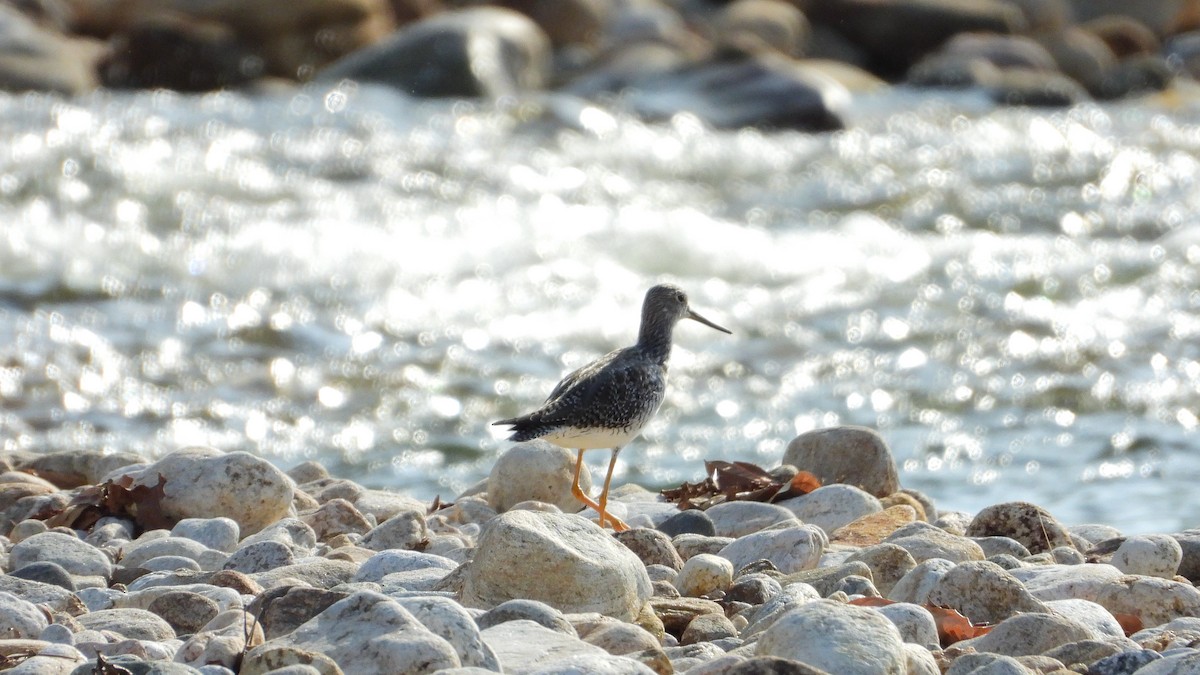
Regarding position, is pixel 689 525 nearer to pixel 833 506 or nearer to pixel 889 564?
pixel 833 506

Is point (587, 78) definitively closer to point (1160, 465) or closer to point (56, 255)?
point (56, 255)

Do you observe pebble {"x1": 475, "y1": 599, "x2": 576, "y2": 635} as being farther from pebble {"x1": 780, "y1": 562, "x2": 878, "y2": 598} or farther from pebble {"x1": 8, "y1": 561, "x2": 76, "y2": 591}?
pebble {"x1": 8, "y1": 561, "x2": 76, "y2": 591}

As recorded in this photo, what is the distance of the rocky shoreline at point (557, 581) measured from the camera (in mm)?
3725

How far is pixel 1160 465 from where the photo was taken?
988cm

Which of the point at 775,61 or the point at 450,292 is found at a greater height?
the point at 775,61

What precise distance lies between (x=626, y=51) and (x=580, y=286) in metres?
9.47

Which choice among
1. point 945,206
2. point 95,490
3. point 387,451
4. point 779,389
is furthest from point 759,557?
point 945,206

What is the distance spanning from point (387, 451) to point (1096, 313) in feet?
20.3

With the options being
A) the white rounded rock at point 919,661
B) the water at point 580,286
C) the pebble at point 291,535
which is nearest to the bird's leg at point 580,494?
the pebble at point 291,535

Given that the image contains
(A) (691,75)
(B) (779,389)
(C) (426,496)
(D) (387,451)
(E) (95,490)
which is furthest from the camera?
(A) (691,75)

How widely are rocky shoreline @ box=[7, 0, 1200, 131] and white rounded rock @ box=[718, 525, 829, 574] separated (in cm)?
1445

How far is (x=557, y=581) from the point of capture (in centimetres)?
439

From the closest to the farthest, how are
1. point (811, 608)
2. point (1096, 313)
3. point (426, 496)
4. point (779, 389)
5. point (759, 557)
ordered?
point (811, 608) → point (759, 557) → point (426, 496) → point (779, 389) → point (1096, 313)

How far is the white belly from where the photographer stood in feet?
19.7
